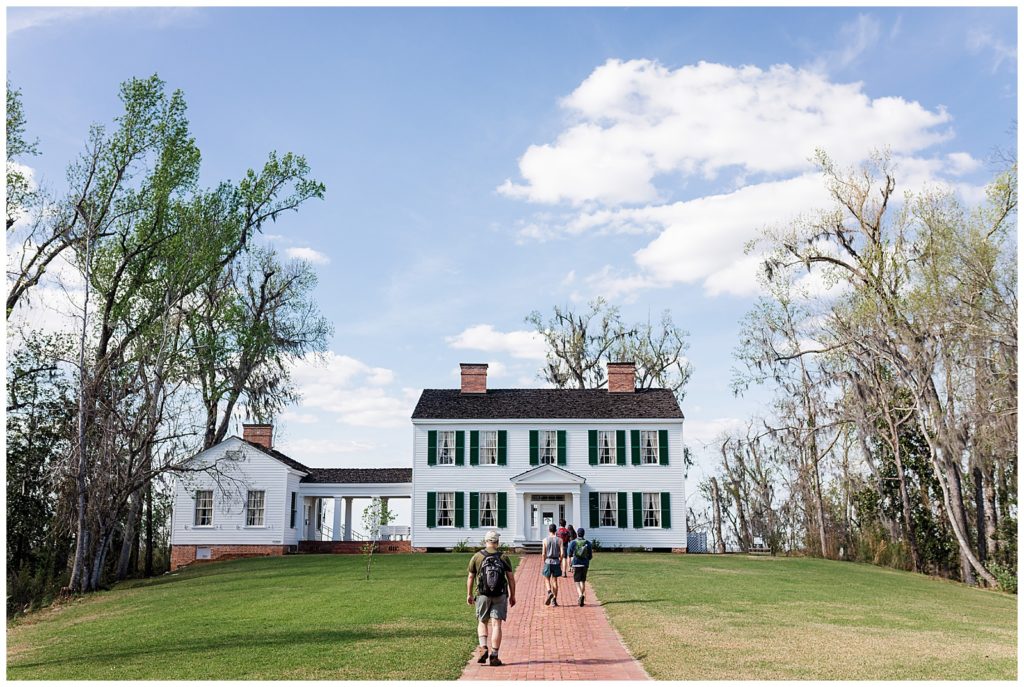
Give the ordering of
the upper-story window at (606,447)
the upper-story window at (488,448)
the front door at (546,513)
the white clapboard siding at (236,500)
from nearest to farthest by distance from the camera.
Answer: the white clapboard siding at (236,500), the front door at (546,513), the upper-story window at (606,447), the upper-story window at (488,448)

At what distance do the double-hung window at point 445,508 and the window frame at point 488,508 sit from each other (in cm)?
103

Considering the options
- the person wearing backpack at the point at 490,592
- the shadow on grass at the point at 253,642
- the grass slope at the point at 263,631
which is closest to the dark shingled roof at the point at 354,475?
the grass slope at the point at 263,631

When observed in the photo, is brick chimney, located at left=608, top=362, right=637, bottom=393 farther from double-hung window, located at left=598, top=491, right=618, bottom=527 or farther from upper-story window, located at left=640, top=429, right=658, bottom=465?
double-hung window, located at left=598, top=491, right=618, bottom=527

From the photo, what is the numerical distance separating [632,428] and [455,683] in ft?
83.5

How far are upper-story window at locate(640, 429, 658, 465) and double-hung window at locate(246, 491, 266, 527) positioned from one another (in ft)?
46.0

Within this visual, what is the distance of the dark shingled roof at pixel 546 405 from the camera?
112ft

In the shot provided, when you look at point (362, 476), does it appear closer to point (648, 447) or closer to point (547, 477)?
point (547, 477)

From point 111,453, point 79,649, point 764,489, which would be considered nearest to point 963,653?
point 79,649

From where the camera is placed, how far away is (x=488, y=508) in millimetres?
33656

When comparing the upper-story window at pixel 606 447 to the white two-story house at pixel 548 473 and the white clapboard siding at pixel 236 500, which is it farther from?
the white clapboard siding at pixel 236 500

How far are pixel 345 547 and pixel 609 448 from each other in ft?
35.5

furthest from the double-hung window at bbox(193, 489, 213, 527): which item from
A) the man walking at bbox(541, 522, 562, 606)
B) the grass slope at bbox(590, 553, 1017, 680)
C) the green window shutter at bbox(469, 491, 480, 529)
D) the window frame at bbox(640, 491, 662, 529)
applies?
the man walking at bbox(541, 522, 562, 606)

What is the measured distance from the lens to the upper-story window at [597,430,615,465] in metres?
33.8

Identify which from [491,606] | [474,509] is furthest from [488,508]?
[491,606]
